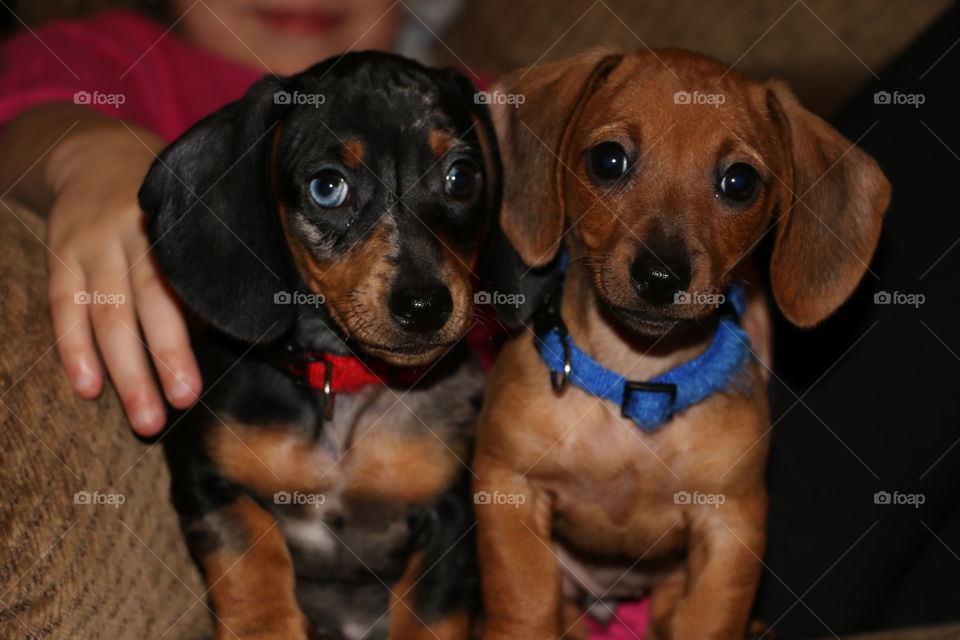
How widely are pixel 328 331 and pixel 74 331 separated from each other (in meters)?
0.68

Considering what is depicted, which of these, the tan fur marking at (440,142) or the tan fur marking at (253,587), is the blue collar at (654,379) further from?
the tan fur marking at (253,587)

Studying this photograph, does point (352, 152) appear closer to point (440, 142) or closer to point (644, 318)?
point (440, 142)

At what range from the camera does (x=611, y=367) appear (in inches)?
112

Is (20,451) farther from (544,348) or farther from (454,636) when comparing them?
(544,348)

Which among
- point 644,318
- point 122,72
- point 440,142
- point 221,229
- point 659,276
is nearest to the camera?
point 659,276

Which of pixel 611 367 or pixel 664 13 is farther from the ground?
pixel 664 13

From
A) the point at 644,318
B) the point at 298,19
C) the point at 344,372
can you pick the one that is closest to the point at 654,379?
the point at 644,318

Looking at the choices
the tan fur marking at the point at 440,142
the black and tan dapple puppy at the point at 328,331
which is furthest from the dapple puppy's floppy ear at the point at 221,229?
the tan fur marking at the point at 440,142

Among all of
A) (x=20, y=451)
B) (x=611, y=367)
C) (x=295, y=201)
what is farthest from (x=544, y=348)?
(x=20, y=451)

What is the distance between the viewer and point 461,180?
277 cm

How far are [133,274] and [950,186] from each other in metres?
2.48

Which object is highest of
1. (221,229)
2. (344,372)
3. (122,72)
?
(122,72)

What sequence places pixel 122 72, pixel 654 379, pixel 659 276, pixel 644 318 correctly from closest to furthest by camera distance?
pixel 659 276 < pixel 644 318 < pixel 654 379 < pixel 122 72

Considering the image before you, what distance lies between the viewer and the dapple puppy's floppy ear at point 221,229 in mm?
2533
